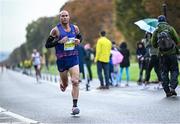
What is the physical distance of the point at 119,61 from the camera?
78.8 feet

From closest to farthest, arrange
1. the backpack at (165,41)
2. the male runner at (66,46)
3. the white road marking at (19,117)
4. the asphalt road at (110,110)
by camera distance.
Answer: the asphalt road at (110,110), the white road marking at (19,117), the male runner at (66,46), the backpack at (165,41)

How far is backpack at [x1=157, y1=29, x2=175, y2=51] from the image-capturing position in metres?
15.1

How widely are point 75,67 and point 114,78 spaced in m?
13.8

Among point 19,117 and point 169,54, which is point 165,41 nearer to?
point 169,54

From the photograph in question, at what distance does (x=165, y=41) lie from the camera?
49.5 ft

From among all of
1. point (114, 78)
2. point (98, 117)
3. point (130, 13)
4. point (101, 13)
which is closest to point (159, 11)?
point (114, 78)

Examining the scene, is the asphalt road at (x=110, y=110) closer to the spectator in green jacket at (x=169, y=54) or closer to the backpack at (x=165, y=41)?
the spectator in green jacket at (x=169, y=54)

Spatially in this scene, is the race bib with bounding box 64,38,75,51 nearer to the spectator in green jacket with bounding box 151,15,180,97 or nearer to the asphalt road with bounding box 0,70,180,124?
the asphalt road with bounding box 0,70,180,124

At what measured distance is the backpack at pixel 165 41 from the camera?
15.1 m

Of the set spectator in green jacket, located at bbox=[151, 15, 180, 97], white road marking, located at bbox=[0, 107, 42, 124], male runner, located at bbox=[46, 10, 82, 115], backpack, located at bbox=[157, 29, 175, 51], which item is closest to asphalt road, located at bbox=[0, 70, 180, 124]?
white road marking, located at bbox=[0, 107, 42, 124]

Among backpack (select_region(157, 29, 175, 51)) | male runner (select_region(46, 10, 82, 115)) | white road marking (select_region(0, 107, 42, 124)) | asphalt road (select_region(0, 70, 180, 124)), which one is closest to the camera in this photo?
asphalt road (select_region(0, 70, 180, 124))

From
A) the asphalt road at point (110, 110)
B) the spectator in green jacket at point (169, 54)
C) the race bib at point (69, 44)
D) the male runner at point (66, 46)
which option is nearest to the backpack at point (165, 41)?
the spectator in green jacket at point (169, 54)

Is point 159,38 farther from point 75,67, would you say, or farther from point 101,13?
point 101,13

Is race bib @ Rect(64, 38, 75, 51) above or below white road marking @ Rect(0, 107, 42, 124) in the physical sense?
above
